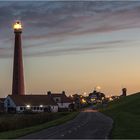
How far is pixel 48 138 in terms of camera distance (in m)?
33.3

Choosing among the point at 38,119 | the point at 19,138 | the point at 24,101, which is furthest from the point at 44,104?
the point at 19,138

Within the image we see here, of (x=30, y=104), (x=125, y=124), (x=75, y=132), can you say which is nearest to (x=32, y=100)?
(x=30, y=104)

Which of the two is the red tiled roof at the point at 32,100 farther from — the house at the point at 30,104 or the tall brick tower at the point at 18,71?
the tall brick tower at the point at 18,71

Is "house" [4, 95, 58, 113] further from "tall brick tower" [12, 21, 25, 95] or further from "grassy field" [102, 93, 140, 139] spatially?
"grassy field" [102, 93, 140, 139]

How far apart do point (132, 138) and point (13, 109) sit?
11481 cm

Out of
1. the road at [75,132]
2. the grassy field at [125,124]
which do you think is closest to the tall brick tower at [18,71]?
the grassy field at [125,124]

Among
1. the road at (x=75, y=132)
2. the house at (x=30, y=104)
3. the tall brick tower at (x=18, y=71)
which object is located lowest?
the road at (x=75, y=132)

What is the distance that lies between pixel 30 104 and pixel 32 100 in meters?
2.87

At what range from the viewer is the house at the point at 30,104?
466ft

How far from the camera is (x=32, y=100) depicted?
150250 mm

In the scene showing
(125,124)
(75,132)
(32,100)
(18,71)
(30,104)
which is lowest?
(75,132)

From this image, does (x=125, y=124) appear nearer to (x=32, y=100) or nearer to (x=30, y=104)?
(x=30, y=104)

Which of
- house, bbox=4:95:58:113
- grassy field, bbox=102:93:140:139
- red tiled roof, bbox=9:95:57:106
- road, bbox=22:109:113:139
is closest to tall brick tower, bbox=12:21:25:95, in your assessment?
red tiled roof, bbox=9:95:57:106

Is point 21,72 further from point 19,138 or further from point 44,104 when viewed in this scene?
point 19,138
